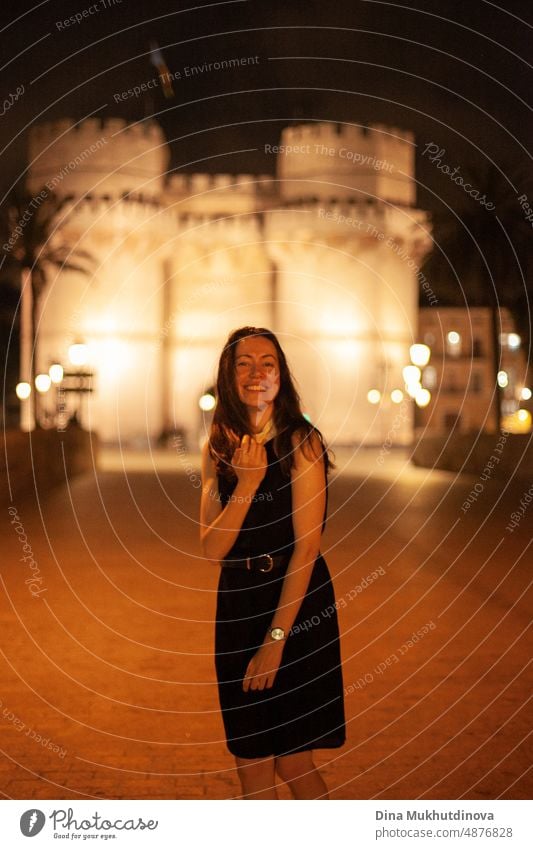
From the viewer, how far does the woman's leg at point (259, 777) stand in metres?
3.93

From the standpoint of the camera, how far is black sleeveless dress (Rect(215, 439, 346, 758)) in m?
3.79

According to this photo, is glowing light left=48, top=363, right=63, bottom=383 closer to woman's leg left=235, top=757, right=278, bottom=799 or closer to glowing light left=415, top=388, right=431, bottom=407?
glowing light left=415, top=388, right=431, bottom=407

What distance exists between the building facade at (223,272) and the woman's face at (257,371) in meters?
46.4

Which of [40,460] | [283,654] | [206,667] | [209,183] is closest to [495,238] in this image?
[40,460]

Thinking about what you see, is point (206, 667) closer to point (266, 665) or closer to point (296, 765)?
point (296, 765)

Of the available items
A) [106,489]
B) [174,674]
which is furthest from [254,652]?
[106,489]

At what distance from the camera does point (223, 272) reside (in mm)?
54688

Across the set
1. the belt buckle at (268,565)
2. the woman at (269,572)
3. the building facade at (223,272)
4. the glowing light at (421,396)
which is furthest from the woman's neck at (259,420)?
the building facade at (223,272)

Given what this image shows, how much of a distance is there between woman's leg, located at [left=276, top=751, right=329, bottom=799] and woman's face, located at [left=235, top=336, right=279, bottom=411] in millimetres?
1087

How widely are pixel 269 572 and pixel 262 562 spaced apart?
49 mm

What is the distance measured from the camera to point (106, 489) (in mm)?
25906

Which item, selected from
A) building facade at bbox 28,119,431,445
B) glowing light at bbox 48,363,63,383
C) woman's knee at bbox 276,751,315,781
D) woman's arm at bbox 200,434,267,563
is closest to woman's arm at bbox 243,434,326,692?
woman's arm at bbox 200,434,267,563

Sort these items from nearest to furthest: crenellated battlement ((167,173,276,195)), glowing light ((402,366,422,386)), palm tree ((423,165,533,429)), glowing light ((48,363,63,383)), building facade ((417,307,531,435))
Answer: glowing light ((48,363,63,383)) < palm tree ((423,165,533,429)) < glowing light ((402,366,422,386)) < crenellated battlement ((167,173,276,195)) < building facade ((417,307,531,435))

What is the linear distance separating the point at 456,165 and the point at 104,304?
2217 cm
